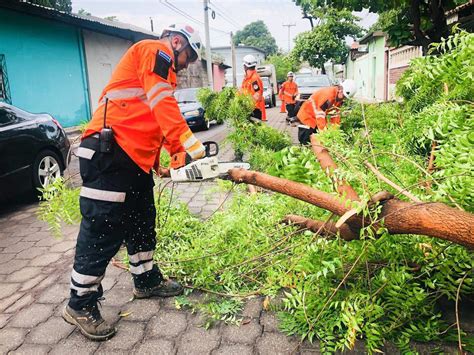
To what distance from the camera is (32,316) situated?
2885 mm

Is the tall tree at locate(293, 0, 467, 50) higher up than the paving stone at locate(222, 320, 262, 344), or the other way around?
the tall tree at locate(293, 0, 467, 50)

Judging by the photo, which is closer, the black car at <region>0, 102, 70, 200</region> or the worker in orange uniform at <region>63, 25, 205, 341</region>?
the worker in orange uniform at <region>63, 25, 205, 341</region>

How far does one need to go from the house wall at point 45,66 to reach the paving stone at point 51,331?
37.5 ft

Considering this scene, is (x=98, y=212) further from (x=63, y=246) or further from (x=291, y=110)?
(x=291, y=110)

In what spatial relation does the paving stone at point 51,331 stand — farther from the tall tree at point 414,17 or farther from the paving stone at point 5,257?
the tall tree at point 414,17

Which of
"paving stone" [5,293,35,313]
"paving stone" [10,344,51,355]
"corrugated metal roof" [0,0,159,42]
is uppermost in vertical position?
"corrugated metal roof" [0,0,159,42]

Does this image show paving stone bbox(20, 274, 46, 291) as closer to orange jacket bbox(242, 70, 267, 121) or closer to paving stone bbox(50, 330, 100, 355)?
paving stone bbox(50, 330, 100, 355)

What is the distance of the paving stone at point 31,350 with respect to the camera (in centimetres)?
248

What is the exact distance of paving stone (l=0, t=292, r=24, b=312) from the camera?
3.04m

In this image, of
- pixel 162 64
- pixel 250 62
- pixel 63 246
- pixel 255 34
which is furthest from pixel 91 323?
pixel 255 34

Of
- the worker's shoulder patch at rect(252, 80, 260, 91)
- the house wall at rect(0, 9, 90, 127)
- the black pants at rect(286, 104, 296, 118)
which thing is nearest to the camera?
the worker's shoulder patch at rect(252, 80, 260, 91)

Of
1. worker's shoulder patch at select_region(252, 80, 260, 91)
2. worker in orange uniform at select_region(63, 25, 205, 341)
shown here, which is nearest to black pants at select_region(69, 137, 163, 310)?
worker in orange uniform at select_region(63, 25, 205, 341)

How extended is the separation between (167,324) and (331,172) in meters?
1.51

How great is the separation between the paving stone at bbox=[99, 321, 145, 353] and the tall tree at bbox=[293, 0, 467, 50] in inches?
226
